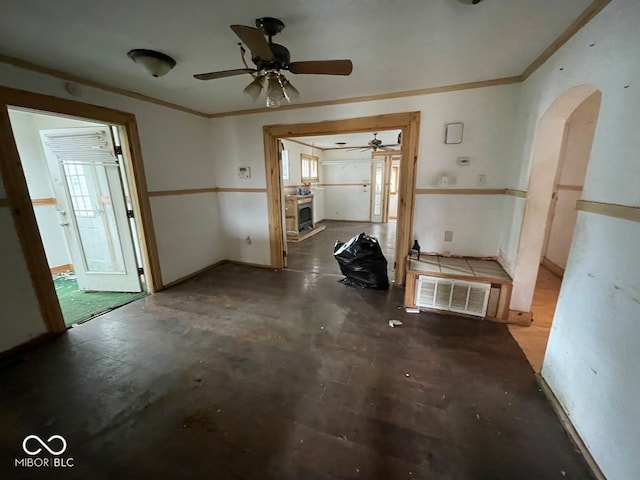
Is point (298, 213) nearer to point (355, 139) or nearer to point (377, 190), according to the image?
point (355, 139)

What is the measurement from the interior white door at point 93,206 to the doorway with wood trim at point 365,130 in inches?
70.1

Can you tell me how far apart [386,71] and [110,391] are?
131 inches

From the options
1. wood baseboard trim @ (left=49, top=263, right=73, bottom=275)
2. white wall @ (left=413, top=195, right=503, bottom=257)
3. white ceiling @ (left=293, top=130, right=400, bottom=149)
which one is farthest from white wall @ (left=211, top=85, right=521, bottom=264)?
wood baseboard trim @ (left=49, top=263, right=73, bottom=275)

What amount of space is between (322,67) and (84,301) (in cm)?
358

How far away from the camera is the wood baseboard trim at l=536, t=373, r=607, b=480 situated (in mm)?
1182

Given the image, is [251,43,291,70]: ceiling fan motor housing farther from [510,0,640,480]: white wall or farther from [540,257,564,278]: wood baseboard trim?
Result: [540,257,564,278]: wood baseboard trim

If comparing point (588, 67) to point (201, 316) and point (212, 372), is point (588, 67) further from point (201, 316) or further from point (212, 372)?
point (201, 316)

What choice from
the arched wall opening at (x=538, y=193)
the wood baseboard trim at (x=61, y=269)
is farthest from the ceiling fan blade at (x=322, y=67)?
the wood baseboard trim at (x=61, y=269)

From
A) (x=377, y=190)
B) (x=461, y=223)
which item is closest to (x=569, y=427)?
(x=461, y=223)

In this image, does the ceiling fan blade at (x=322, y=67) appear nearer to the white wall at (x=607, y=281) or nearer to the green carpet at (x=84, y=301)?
the white wall at (x=607, y=281)

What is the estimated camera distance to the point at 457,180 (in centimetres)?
283

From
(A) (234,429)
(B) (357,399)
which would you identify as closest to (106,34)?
(A) (234,429)

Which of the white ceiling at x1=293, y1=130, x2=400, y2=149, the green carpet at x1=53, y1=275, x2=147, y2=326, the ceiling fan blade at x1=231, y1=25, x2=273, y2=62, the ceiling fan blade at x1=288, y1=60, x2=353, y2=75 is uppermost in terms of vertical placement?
the white ceiling at x1=293, y1=130, x2=400, y2=149

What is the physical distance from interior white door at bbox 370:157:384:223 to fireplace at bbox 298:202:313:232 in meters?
2.27
